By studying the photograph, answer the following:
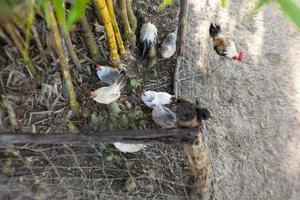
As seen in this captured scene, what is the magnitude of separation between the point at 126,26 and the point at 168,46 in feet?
0.83

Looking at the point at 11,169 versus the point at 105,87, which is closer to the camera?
the point at 11,169

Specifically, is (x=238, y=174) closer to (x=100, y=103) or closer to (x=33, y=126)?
(x=100, y=103)

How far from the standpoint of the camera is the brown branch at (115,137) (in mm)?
1309

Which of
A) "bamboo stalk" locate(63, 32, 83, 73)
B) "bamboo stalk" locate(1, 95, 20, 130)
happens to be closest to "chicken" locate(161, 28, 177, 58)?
"bamboo stalk" locate(63, 32, 83, 73)

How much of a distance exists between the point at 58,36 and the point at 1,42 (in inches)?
8.8

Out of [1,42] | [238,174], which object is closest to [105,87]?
[1,42]

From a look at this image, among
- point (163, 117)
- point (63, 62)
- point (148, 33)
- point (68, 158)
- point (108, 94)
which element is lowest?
point (68, 158)

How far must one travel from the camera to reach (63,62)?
5.39 ft

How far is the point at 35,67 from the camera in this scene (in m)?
1.71

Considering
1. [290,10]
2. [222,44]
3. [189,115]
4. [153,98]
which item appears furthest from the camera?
[222,44]

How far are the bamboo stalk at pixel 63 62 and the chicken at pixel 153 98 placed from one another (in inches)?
12.2

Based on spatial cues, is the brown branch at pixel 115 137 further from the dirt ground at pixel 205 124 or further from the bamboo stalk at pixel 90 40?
the bamboo stalk at pixel 90 40

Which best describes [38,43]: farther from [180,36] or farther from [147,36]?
[180,36]

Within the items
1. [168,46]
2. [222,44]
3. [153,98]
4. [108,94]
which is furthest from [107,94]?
[222,44]
